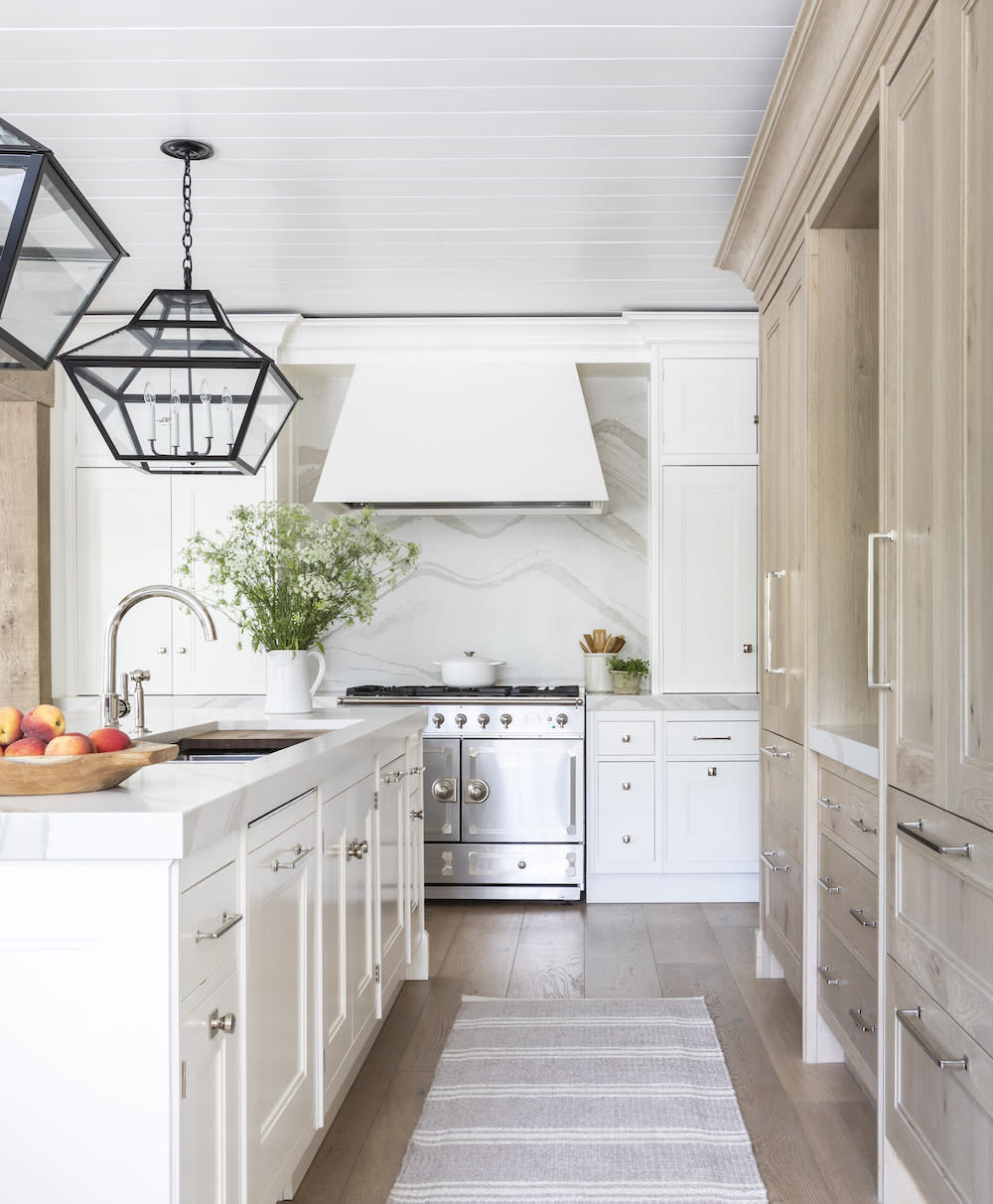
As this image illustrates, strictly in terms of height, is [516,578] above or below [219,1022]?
above

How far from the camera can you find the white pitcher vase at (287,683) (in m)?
3.34

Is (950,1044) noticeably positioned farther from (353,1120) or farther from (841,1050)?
(353,1120)

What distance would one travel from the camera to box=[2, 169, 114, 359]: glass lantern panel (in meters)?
1.54

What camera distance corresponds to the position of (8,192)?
1446 mm

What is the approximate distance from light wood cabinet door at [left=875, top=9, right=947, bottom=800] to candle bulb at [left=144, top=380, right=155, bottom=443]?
5.21 feet

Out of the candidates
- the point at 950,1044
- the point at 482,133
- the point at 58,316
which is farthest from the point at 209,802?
the point at 482,133

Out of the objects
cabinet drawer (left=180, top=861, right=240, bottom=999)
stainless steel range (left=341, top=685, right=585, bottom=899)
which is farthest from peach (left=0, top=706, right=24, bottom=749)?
stainless steel range (left=341, top=685, right=585, bottom=899)

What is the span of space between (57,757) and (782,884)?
7.88 feet

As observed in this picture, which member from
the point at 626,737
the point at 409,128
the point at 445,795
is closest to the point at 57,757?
the point at 409,128

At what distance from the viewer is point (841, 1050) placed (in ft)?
9.32

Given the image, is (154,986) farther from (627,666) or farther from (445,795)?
(627,666)

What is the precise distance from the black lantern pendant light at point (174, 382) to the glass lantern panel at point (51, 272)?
667 millimetres

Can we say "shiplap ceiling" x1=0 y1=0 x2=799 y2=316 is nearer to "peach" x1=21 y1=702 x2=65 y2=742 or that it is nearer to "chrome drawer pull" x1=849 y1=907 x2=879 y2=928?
"peach" x1=21 y1=702 x2=65 y2=742

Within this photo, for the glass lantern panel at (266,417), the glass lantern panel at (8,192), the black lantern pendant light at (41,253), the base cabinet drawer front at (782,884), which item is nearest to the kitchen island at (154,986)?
the black lantern pendant light at (41,253)
